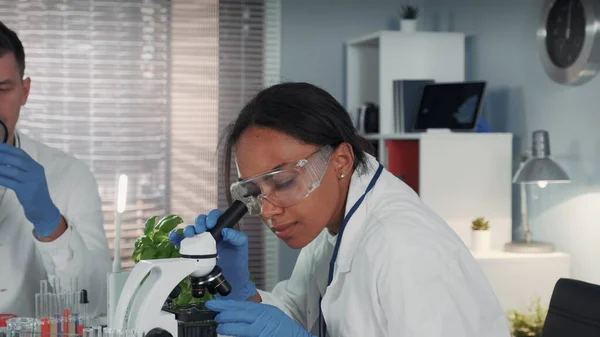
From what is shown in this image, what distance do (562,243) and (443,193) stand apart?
496mm

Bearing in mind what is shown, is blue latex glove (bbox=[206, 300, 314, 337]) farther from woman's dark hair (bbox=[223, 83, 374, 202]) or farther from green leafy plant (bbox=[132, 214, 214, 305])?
woman's dark hair (bbox=[223, 83, 374, 202])

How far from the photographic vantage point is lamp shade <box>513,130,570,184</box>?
3.09m

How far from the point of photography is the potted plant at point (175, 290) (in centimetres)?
137

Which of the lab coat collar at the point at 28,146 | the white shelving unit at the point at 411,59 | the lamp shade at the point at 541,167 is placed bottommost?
the lamp shade at the point at 541,167

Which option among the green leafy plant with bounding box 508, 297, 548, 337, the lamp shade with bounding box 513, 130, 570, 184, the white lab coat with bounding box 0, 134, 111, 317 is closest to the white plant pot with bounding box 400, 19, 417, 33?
the lamp shade with bounding box 513, 130, 570, 184

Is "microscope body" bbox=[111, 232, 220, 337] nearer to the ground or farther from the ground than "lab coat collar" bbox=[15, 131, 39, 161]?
nearer to the ground

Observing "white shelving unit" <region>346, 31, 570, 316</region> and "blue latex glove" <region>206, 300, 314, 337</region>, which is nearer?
"blue latex glove" <region>206, 300, 314, 337</region>

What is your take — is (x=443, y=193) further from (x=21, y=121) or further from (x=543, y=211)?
(x=21, y=121)

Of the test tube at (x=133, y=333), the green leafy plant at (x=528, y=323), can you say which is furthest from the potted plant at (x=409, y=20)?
the test tube at (x=133, y=333)

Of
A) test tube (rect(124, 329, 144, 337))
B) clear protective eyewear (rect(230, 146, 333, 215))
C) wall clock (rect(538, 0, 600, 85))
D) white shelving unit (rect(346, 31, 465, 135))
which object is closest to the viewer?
test tube (rect(124, 329, 144, 337))

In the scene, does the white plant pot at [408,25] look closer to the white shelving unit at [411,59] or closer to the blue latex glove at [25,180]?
the white shelving unit at [411,59]

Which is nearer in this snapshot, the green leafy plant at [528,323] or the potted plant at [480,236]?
the green leafy plant at [528,323]

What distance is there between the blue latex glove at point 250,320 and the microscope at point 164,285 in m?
0.06

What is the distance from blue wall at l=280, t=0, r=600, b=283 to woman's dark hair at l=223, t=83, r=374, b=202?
1722 mm
